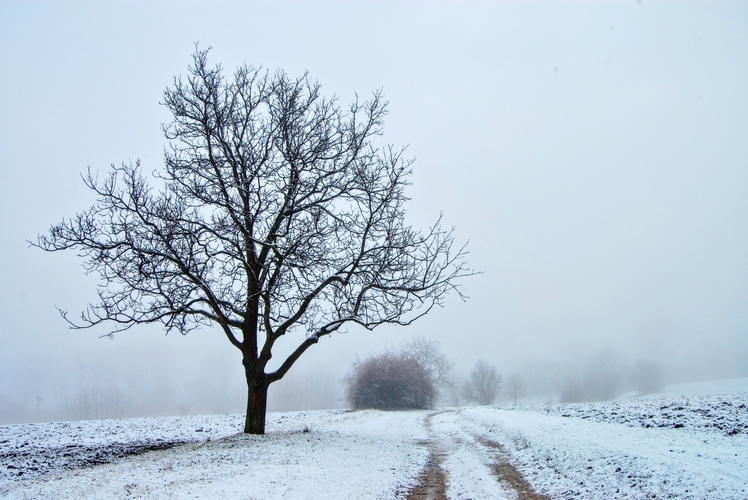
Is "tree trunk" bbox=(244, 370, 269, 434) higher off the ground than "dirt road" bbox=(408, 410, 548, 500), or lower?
higher

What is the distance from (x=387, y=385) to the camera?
5188cm

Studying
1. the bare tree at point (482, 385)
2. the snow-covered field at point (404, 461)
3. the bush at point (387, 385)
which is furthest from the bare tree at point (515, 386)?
the snow-covered field at point (404, 461)

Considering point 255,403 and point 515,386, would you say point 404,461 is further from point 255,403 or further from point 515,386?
point 515,386

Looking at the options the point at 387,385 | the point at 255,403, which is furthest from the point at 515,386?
the point at 255,403

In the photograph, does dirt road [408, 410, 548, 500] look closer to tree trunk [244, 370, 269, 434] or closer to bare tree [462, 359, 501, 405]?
tree trunk [244, 370, 269, 434]

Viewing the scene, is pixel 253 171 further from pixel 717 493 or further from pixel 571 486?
pixel 717 493

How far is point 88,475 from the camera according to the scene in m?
11.1

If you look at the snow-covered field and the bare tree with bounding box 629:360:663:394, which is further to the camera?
the bare tree with bounding box 629:360:663:394

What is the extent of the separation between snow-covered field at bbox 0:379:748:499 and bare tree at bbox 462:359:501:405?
7241cm

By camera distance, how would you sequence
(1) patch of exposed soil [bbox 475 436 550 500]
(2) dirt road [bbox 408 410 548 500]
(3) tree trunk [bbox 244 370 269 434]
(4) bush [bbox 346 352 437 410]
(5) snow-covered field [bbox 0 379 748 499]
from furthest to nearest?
(4) bush [bbox 346 352 437 410] < (3) tree trunk [bbox 244 370 269 434] < (2) dirt road [bbox 408 410 548 500] < (1) patch of exposed soil [bbox 475 436 550 500] < (5) snow-covered field [bbox 0 379 748 499]

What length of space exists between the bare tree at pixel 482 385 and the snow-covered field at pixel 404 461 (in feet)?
238

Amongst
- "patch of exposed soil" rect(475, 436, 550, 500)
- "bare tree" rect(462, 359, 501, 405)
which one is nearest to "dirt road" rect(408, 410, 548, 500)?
"patch of exposed soil" rect(475, 436, 550, 500)

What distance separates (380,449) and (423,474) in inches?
121

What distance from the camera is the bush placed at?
169 feet
